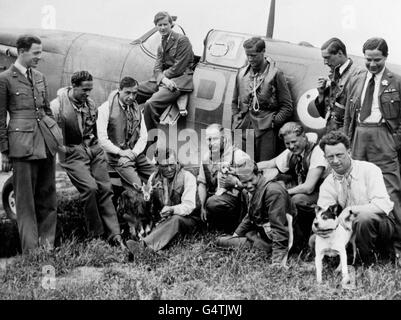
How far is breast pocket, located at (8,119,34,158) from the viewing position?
7070 millimetres

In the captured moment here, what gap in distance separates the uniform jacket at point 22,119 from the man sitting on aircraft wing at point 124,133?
1.05m

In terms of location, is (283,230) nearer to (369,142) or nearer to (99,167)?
(369,142)

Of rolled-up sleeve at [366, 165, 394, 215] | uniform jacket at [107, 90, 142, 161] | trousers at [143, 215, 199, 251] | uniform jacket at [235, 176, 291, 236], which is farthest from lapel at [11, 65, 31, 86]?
rolled-up sleeve at [366, 165, 394, 215]

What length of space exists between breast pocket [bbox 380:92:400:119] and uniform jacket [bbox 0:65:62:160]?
3.58 meters

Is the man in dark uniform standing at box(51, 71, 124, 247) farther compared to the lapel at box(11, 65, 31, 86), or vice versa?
the man in dark uniform standing at box(51, 71, 124, 247)

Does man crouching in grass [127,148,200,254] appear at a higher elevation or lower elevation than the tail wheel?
higher

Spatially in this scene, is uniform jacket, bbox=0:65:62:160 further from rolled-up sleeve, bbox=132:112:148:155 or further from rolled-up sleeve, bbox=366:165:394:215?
rolled-up sleeve, bbox=366:165:394:215

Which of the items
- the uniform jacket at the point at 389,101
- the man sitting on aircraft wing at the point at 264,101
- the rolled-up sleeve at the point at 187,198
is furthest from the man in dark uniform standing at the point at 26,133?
the uniform jacket at the point at 389,101

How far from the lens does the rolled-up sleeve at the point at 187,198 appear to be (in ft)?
24.6

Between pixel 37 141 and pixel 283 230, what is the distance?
2794mm

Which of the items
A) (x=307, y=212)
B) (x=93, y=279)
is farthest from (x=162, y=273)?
(x=307, y=212)

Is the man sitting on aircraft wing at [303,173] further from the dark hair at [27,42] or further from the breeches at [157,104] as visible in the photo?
the dark hair at [27,42]

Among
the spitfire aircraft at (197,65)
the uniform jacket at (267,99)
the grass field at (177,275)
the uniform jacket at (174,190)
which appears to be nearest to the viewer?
the grass field at (177,275)

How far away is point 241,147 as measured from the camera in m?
8.12
